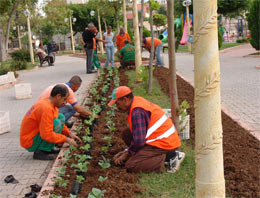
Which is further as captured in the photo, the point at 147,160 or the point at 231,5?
the point at 231,5

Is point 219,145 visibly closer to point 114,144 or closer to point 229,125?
point 114,144

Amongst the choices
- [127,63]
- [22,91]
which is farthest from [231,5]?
[22,91]

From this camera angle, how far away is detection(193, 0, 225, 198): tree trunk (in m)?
2.23

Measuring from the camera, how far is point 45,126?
4980 mm

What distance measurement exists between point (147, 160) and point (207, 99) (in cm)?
212

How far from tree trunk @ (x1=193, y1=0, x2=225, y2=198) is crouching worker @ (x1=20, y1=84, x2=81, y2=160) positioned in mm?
3007

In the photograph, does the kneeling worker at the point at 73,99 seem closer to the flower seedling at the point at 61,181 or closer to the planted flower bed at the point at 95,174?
the planted flower bed at the point at 95,174

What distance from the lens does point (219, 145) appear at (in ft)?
7.69

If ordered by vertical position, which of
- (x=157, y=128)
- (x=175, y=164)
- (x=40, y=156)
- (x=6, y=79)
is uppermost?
(x=157, y=128)

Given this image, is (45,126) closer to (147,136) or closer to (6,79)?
(147,136)

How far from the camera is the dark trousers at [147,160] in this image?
14.0 feet

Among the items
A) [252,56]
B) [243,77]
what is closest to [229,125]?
[243,77]

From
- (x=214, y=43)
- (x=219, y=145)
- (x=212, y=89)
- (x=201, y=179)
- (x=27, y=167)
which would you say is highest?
(x=214, y=43)

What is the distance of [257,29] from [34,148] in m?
16.2
